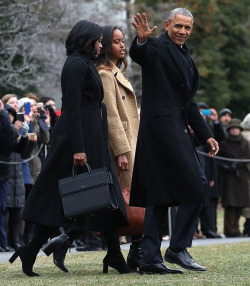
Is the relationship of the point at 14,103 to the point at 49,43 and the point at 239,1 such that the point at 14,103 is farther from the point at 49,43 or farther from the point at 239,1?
the point at 239,1

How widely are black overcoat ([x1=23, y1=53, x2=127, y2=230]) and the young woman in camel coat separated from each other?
0.48m

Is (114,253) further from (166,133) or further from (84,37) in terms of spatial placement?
(84,37)

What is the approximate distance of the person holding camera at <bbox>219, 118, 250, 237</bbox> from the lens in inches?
706

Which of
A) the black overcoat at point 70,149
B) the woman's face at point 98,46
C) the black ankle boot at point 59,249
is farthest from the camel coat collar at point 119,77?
the black ankle boot at point 59,249

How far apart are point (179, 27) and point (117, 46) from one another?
0.95m

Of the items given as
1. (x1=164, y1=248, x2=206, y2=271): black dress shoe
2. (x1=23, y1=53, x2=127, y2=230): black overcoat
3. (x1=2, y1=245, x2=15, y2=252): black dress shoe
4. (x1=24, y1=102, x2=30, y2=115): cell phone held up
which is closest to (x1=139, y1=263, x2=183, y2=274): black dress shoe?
(x1=164, y1=248, x2=206, y2=271): black dress shoe

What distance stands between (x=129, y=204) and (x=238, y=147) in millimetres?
9438

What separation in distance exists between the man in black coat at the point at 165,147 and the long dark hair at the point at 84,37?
0.44 m

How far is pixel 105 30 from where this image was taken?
9469mm

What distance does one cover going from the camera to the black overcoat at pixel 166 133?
8.56 m

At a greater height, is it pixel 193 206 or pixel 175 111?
pixel 175 111

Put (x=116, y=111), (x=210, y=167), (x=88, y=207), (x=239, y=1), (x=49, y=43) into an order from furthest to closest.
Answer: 1. (x=239, y=1)
2. (x=49, y=43)
3. (x=210, y=167)
4. (x=116, y=111)
5. (x=88, y=207)

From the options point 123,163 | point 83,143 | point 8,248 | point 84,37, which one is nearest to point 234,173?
point 8,248

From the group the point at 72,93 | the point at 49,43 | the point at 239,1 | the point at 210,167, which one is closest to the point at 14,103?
the point at 210,167
